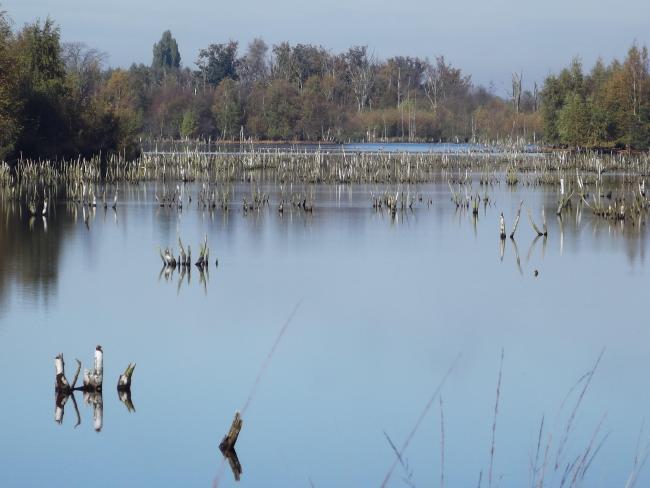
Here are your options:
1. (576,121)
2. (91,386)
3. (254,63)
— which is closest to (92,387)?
(91,386)

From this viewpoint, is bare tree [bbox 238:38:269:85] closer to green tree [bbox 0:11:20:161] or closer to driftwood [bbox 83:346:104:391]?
green tree [bbox 0:11:20:161]

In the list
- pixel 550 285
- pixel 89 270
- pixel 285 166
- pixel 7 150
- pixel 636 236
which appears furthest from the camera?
pixel 285 166

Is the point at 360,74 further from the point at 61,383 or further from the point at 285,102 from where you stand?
the point at 61,383

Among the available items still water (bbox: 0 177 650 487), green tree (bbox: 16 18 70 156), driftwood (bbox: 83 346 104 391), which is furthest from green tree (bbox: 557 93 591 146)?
driftwood (bbox: 83 346 104 391)

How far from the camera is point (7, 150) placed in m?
32.2

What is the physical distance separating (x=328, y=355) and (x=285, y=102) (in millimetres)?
63333

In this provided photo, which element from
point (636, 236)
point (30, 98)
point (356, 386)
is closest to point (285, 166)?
point (30, 98)

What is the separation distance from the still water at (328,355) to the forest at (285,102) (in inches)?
643

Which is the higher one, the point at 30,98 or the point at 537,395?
the point at 30,98

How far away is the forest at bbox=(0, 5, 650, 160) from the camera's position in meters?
36.4

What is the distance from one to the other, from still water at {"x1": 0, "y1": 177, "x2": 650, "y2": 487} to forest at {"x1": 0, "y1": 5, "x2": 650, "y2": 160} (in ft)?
53.6

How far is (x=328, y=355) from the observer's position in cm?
1072

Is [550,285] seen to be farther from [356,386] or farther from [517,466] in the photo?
[517,466]

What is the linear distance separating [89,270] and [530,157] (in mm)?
34620
